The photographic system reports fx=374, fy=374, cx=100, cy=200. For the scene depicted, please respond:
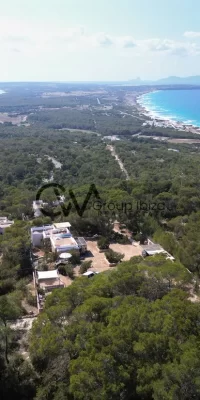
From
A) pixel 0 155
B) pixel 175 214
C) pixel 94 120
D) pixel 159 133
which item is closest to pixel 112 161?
pixel 0 155

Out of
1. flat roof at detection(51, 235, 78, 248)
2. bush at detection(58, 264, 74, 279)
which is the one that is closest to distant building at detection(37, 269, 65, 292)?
bush at detection(58, 264, 74, 279)

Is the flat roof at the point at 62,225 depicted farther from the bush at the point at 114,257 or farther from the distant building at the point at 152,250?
the distant building at the point at 152,250

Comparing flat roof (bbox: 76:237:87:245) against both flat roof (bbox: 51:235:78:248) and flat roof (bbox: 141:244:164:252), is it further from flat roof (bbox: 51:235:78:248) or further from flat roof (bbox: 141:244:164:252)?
flat roof (bbox: 141:244:164:252)

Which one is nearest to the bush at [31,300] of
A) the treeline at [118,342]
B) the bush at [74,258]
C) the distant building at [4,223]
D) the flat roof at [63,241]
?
the treeline at [118,342]

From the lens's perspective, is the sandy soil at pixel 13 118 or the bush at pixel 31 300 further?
the sandy soil at pixel 13 118

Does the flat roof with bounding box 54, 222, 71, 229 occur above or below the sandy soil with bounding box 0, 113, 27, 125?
above

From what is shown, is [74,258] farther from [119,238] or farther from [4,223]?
[4,223]

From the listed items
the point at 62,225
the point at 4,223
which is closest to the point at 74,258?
the point at 62,225

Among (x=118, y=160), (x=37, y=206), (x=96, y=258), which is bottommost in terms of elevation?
(x=118, y=160)

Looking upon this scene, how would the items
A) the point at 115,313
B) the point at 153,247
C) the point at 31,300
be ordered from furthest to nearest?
the point at 153,247
the point at 31,300
the point at 115,313

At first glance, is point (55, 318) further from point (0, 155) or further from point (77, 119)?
point (77, 119)

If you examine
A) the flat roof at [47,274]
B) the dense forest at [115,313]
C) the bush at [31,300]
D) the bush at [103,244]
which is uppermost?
the dense forest at [115,313]
